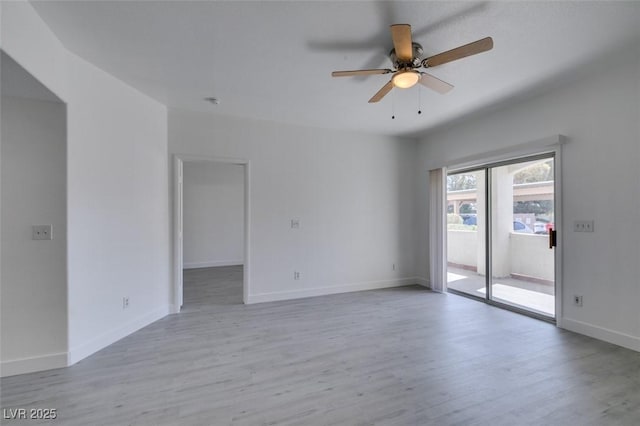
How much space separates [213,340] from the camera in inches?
117

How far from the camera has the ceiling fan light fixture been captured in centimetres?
226

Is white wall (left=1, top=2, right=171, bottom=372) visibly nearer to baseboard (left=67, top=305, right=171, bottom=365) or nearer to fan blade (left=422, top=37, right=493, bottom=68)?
baseboard (left=67, top=305, right=171, bottom=365)

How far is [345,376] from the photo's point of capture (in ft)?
7.55

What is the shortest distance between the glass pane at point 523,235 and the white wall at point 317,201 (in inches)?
61.0

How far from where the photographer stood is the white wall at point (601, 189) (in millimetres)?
2725

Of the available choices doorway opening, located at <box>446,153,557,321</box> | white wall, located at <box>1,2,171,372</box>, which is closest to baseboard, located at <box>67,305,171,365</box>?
white wall, located at <box>1,2,171,372</box>

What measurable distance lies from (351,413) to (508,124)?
402cm

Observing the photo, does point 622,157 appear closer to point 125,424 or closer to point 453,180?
point 453,180

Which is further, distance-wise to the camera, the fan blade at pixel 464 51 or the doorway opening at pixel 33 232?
the doorway opening at pixel 33 232

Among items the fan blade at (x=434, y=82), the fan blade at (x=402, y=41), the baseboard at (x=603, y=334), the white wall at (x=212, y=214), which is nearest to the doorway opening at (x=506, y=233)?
the baseboard at (x=603, y=334)

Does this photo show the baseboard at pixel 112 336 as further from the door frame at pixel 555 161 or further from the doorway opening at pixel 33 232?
the door frame at pixel 555 161

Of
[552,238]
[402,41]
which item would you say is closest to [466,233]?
[552,238]

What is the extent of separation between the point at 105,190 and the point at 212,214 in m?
4.73

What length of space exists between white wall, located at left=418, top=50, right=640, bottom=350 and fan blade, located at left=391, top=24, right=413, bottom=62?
7.34 ft
